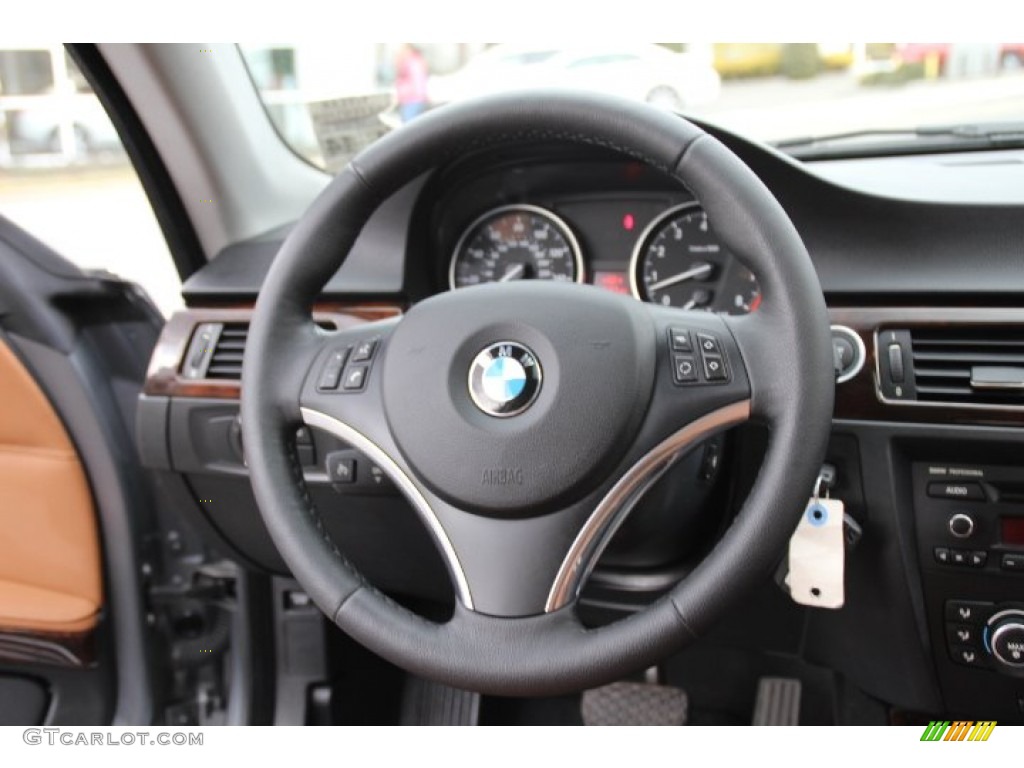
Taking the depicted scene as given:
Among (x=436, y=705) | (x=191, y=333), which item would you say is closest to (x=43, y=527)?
(x=191, y=333)

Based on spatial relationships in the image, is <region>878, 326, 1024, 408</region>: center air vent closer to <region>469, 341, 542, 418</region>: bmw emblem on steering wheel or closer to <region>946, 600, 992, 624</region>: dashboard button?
<region>946, 600, 992, 624</region>: dashboard button

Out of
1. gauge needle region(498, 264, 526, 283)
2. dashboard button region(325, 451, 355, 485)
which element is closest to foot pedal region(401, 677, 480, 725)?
dashboard button region(325, 451, 355, 485)

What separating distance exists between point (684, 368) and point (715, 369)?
0.10 ft

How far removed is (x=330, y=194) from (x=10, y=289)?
96cm

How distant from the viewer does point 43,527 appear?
1799 mm

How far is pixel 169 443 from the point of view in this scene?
1550mm

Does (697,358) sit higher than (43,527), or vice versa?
(697,358)

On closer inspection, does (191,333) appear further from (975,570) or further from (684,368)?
(975,570)

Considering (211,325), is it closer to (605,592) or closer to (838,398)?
(605,592)

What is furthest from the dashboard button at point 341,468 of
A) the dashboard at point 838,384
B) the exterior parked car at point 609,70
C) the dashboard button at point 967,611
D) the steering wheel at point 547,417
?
the dashboard button at point 967,611

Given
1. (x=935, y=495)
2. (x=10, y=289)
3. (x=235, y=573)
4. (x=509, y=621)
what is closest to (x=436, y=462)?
(x=509, y=621)

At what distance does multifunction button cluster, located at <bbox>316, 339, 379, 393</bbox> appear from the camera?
1031 mm

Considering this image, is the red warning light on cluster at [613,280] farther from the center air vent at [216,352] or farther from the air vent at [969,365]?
the center air vent at [216,352]

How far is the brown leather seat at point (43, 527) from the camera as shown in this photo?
5.76 feet
